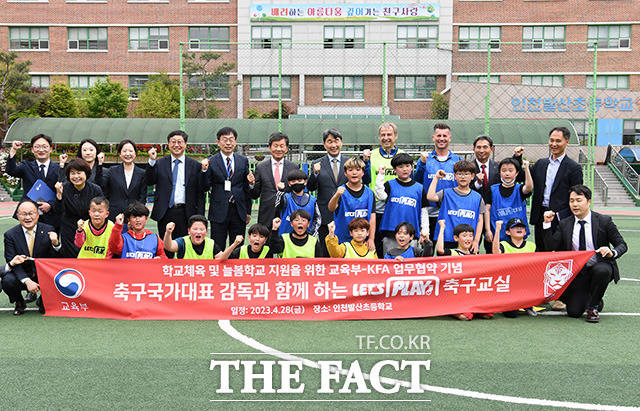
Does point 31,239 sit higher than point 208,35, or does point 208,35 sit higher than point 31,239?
point 208,35

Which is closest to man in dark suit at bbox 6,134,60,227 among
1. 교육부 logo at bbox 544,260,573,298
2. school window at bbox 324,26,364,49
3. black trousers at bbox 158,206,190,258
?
black trousers at bbox 158,206,190,258

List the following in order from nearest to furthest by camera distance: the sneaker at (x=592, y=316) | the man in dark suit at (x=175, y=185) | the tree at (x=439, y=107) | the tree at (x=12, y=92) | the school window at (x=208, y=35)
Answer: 1. the sneaker at (x=592, y=316)
2. the man in dark suit at (x=175, y=185)
3. the tree at (x=439, y=107)
4. the tree at (x=12, y=92)
5. the school window at (x=208, y=35)

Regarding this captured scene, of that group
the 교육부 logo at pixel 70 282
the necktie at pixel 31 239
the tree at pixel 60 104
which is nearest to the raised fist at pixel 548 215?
the 교육부 logo at pixel 70 282

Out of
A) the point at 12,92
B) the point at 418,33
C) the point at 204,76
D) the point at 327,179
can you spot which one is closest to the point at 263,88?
the point at 204,76

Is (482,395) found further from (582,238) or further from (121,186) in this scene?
(121,186)

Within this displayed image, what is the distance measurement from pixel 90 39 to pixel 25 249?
3838 cm

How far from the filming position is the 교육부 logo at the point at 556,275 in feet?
19.4

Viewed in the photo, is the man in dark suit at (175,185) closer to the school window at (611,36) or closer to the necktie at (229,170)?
the necktie at (229,170)

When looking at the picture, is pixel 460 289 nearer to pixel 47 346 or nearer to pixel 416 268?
pixel 416 268

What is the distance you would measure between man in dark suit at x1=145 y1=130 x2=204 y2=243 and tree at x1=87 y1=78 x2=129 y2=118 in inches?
1118

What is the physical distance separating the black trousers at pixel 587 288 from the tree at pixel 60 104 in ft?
106

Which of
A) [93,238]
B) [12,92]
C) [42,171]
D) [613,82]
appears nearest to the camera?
[93,238]

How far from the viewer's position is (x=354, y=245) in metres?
6.14

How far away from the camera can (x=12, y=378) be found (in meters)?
4.16
